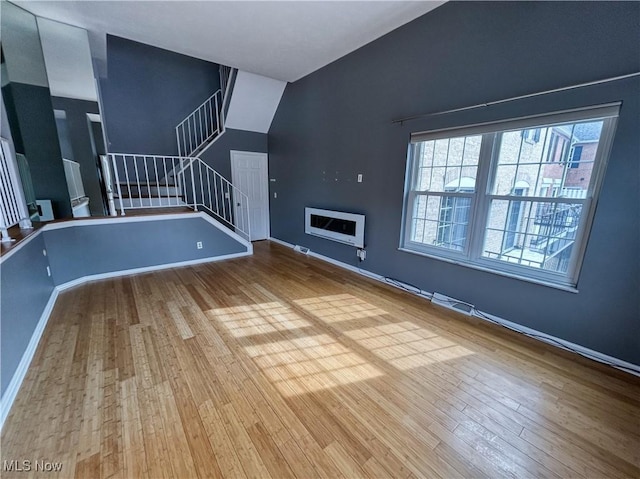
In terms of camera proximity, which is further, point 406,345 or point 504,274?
point 504,274

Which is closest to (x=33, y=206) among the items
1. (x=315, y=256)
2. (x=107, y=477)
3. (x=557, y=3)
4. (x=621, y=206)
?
(x=107, y=477)

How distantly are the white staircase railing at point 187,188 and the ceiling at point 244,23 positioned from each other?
1.84 metres

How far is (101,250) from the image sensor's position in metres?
3.48

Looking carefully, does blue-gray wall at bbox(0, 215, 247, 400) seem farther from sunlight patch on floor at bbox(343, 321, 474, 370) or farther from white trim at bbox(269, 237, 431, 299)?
sunlight patch on floor at bbox(343, 321, 474, 370)

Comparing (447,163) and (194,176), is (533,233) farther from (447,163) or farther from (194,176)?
(194,176)

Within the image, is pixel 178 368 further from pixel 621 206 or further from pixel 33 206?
pixel 621 206

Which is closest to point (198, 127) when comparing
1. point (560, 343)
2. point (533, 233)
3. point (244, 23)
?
point (244, 23)

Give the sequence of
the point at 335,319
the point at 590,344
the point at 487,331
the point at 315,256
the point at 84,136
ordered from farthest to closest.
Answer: the point at 315,256, the point at 84,136, the point at 335,319, the point at 487,331, the point at 590,344

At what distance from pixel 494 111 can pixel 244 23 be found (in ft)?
9.04

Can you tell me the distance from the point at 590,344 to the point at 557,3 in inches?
104

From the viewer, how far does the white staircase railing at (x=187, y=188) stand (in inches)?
182

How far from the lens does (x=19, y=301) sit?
1935 mm

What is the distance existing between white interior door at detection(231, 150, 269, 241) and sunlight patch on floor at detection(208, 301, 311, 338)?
3076mm

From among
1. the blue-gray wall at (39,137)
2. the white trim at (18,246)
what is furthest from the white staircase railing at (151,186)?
the white trim at (18,246)
